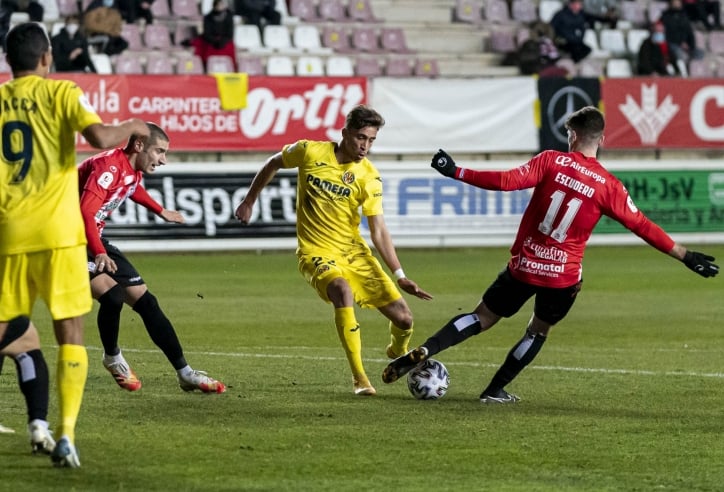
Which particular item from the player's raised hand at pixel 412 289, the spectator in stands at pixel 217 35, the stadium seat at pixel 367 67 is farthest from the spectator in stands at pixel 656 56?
the player's raised hand at pixel 412 289

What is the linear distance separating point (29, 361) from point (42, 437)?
1.28 ft

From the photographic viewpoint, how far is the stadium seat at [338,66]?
26.2 meters

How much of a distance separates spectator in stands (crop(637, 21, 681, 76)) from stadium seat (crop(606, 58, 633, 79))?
2.14 ft

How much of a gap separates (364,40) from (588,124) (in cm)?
1933

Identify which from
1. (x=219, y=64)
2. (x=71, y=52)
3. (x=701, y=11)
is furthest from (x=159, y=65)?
(x=701, y=11)

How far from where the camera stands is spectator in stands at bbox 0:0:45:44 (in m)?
23.5

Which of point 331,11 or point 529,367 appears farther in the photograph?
point 331,11

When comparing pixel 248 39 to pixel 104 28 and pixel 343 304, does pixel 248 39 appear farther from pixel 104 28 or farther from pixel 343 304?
pixel 343 304

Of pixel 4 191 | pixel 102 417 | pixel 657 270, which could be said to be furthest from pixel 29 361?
pixel 657 270

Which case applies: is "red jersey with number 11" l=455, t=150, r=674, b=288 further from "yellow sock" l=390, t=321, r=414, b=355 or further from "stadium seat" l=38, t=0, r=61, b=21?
"stadium seat" l=38, t=0, r=61, b=21

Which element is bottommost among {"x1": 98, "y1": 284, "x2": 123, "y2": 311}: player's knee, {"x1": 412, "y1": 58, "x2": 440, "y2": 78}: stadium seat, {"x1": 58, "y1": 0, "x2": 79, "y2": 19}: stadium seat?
{"x1": 412, "y1": 58, "x2": 440, "y2": 78}: stadium seat

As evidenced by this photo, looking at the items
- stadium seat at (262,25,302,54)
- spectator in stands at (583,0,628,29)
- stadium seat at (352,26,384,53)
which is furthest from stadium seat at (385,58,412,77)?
spectator in stands at (583,0,628,29)

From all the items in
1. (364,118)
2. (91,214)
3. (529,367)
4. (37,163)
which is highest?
(37,163)

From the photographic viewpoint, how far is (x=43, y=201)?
6465mm
